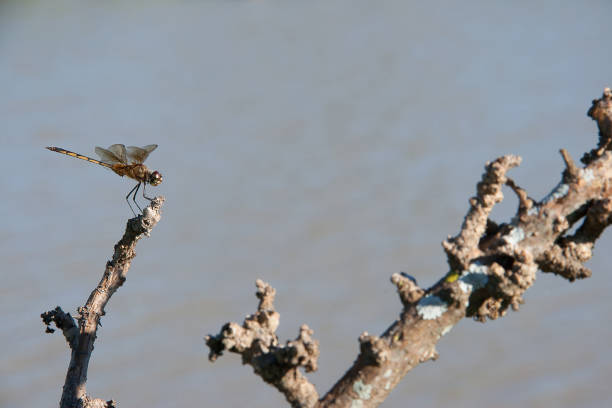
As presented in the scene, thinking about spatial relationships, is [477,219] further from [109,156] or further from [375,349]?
[109,156]

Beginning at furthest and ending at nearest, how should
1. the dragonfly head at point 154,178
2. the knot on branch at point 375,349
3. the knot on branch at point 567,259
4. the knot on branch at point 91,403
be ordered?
1. the dragonfly head at point 154,178
2. the knot on branch at point 91,403
3. the knot on branch at point 567,259
4. the knot on branch at point 375,349

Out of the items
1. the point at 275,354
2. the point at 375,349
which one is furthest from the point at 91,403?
the point at 375,349

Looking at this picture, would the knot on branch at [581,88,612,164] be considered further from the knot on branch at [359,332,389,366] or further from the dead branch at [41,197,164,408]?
the dead branch at [41,197,164,408]

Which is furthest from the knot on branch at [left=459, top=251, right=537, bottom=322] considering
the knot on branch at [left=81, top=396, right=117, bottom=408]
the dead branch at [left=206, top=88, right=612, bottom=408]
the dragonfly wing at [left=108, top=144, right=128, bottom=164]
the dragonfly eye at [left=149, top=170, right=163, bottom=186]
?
the dragonfly wing at [left=108, top=144, right=128, bottom=164]

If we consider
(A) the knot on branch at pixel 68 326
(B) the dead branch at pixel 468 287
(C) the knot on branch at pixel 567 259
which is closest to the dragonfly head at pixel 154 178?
(A) the knot on branch at pixel 68 326

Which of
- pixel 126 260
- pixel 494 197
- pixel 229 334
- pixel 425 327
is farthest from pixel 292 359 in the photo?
pixel 126 260

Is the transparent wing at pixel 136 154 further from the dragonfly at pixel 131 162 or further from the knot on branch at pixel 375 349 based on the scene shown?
the knot on branch at pixel 375 349
